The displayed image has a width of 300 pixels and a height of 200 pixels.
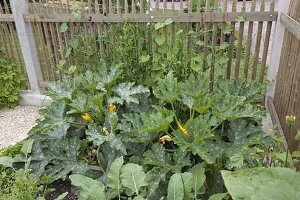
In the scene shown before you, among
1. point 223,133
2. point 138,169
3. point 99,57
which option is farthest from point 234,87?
point 99,57

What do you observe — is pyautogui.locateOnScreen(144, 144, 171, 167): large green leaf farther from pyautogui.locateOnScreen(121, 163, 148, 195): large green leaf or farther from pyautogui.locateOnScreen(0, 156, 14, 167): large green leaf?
pyautogui.locateOnScreen(0, 156, 14, 167): large green leaf

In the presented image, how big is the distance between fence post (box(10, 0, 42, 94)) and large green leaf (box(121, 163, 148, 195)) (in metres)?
3.17

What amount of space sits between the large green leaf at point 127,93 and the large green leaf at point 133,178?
2.68 feet

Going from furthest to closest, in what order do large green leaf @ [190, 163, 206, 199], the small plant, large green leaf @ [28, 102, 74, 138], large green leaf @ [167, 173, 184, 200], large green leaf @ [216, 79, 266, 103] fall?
1. the small plant
2. large green leaf @ [216, 79, 266, 103]
3. large green leaf @ [28, 102, 74, 138]
4. large green leaf @ [190, 163, 206, 199]
5. large green leaf @ [167, 173, 184, 200]

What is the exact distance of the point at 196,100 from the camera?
2.71m

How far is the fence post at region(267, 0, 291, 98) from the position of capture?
3.46 meters

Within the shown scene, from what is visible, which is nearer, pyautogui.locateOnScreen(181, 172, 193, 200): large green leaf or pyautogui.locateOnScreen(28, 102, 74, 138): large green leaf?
pyautogui.locateOnScreen(181, 172, 193, 200): large green leaf

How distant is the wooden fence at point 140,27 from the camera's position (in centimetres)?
372

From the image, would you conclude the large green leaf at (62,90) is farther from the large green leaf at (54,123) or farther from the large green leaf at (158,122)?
the large green leaf at (158,122)

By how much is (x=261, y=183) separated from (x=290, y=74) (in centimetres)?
203

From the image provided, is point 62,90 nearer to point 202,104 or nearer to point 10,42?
point 202,104

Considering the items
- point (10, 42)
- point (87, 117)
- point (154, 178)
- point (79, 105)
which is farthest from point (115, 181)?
point (10, 42)

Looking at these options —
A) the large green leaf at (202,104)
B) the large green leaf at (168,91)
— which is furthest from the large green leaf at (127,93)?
the large green leaf at (202,104)

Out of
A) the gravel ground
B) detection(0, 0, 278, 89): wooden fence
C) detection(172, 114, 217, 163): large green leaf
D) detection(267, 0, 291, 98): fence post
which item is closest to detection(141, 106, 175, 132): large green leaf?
detection(172, 114, 217, 163): large green leaf
